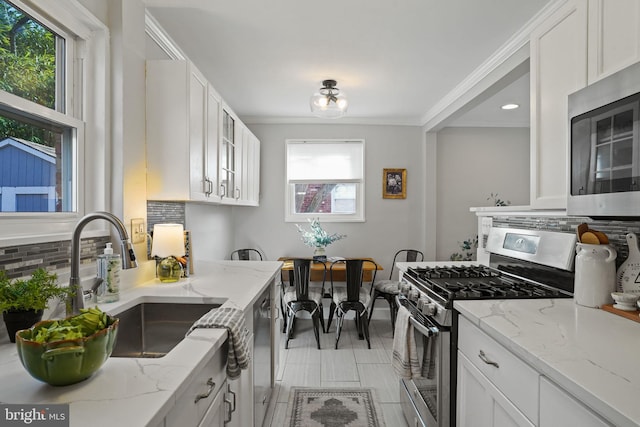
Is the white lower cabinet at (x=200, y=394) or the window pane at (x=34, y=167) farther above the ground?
the window pane at (x=34, y=167)

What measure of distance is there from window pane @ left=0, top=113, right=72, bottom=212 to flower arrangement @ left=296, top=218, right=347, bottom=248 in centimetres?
272

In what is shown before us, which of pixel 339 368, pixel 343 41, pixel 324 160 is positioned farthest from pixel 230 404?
pixel 324 160

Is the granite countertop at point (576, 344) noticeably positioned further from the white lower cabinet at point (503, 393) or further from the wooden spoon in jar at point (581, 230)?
the wooden spoon in jar at point (581, 230)

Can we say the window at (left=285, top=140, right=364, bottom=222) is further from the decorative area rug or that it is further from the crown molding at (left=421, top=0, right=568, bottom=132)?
the decorative area rug

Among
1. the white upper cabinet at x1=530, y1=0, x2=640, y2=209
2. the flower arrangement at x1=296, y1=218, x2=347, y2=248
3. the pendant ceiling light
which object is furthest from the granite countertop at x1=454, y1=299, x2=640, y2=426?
the flower arrangement at x1=296, y1=218, x2=347, y2=248

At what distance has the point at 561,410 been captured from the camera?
90 centimetres

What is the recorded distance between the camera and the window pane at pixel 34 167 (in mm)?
1162

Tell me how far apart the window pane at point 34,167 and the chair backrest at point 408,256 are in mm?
3504

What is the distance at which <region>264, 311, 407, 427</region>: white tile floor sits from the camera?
2283mm

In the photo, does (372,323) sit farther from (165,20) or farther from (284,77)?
(165,20)

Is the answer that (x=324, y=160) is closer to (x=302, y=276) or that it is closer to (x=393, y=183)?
(x=393, y=183)

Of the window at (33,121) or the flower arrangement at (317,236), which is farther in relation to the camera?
the flower arrangement at (317,236)

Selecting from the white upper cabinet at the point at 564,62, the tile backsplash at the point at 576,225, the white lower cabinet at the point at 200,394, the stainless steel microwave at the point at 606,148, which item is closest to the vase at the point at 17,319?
the white lower cabinet at the point at 200,394

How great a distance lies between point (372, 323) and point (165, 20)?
350 cm
